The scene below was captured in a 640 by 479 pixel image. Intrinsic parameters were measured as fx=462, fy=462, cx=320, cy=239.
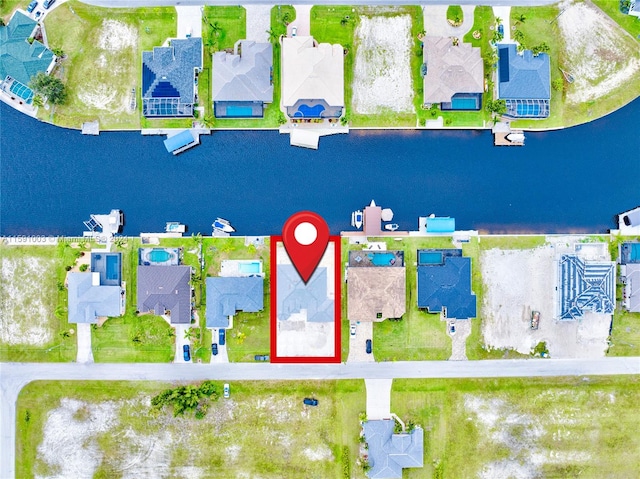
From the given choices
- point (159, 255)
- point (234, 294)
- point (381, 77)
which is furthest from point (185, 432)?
point (381, 77)

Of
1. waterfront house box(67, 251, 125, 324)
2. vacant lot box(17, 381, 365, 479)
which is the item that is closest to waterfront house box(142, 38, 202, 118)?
waterfront house box(67, 251, 125, 324)

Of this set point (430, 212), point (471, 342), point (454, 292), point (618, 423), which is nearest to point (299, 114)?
point (430, 212)

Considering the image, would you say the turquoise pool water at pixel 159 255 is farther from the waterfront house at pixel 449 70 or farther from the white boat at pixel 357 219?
the waterfront house at pixel 449 70

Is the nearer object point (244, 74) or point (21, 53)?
point (244, 74)

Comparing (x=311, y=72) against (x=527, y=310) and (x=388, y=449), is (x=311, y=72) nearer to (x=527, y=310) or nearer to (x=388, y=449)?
(x=527, y=310)

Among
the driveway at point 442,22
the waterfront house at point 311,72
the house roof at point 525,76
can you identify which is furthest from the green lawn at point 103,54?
the house roof at point 525,76

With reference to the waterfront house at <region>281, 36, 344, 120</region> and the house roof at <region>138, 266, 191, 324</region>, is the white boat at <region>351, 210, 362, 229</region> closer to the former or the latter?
the waterfront house at <region>281, 36, 344, 120</region>
